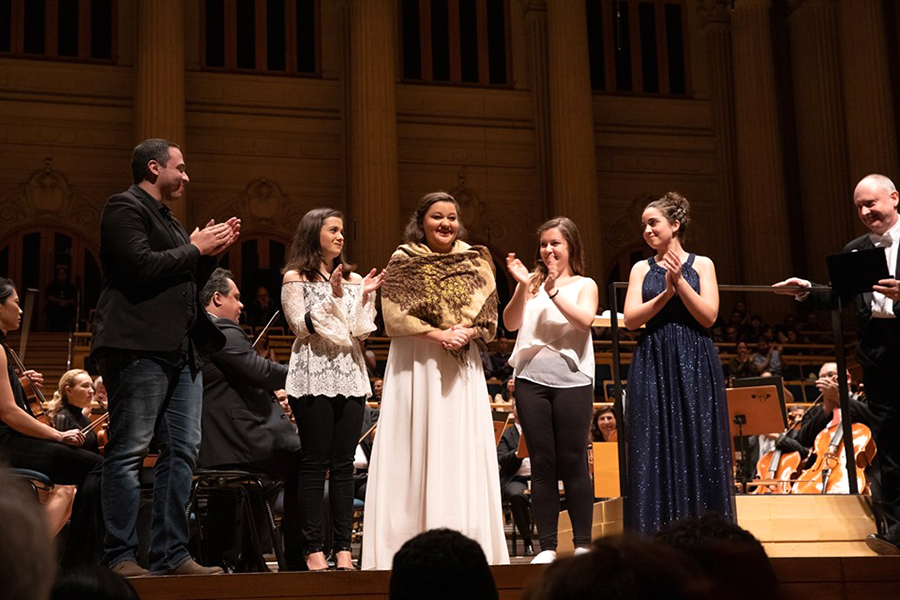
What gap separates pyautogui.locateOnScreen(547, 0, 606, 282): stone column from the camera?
17.2 meters

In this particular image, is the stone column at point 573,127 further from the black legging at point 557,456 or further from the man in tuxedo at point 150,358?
the man in tuxedo at point 150,358

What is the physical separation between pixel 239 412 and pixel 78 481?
0.73 meters

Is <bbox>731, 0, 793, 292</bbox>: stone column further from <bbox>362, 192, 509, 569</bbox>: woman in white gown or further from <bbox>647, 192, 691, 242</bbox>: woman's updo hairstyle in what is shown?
<bbox>362, 192, 509, 569</bbox>: woman in white gown

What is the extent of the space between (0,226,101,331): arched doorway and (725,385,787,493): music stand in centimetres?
1176

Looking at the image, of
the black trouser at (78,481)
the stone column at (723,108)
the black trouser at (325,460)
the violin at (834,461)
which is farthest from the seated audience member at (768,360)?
the black trouser at (78,481)

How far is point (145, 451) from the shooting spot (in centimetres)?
388

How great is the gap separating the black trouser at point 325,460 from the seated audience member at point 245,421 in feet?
1.03

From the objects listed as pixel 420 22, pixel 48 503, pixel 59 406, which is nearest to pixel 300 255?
pixel 48 503

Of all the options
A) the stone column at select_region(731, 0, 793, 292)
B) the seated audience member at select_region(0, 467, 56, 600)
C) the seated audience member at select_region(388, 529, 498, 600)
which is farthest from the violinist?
the stone column at select_region(731, 0, 793, 292)

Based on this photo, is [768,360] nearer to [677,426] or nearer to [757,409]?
[757,409]

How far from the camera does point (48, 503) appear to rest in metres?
4.87

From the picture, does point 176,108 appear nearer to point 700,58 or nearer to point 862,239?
point 700,58

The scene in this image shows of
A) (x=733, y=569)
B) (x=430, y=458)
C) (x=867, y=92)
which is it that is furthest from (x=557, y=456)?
(x=867, y=92)

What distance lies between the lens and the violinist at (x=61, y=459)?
4652mm
